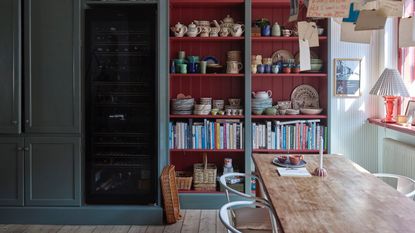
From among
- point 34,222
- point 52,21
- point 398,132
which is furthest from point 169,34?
point 398,132

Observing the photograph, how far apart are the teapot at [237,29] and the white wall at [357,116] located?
0.99 meters

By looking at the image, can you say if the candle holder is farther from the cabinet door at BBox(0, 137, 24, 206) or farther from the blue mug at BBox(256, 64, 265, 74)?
the cabinet door at BBox(0, 137, 24, 206)

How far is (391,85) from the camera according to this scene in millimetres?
3592

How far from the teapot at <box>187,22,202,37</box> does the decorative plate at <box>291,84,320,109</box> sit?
3.88 feet

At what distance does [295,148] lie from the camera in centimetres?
390

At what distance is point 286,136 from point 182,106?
1078 millimetres

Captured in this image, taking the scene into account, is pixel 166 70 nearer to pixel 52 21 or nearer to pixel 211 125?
pixel 211 125

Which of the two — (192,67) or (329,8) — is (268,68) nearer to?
(192,67)

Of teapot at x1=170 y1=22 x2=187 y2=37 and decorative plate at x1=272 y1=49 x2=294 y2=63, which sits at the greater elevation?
teapot at x1=170 y1=22 x2=187 y2=37

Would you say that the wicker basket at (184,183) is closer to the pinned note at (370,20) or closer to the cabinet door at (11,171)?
the cabinet door at (11,171)

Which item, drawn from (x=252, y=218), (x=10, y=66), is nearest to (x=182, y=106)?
(x=10, y=66)

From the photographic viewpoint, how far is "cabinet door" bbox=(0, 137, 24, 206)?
3.51 meters

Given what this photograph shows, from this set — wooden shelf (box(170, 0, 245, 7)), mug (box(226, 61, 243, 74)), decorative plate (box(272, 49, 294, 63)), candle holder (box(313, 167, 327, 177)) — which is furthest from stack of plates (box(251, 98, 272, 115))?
candle holder (box(313, 167, 327, 177))

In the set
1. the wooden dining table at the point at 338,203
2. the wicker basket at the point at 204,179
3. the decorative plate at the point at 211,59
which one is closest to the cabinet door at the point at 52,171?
the wicker basket at the point at 204,179
